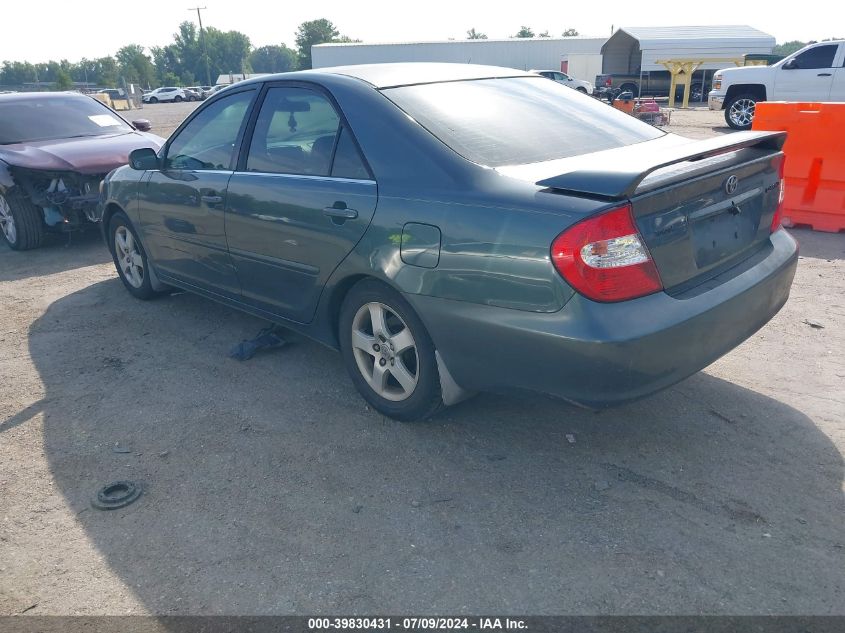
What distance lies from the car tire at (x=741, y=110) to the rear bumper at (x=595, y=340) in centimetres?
1498

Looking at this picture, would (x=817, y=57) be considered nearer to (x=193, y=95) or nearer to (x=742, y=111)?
(x=742, y=111)

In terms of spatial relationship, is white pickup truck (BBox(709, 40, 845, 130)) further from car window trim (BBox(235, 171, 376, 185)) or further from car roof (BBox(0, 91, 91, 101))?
car window trim (BBox(235, 171, 376, 185))

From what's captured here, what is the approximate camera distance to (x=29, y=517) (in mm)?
2902

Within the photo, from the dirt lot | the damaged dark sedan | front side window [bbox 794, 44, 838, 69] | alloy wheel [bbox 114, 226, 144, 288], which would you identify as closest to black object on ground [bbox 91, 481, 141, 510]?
the dirt lot

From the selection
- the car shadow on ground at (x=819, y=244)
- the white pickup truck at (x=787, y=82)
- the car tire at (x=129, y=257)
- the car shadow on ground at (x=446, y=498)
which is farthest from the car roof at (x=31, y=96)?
the white pickup truck at (x=787, y=82)

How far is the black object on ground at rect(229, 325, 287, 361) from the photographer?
4.39 m

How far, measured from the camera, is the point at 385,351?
338 centimetres

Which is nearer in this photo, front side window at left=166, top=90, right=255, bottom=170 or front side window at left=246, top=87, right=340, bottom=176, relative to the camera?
front side window at left=246, top=87, right=340, bottom=176

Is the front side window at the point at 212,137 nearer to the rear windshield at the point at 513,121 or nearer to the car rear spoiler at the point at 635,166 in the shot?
the rear windshield at the point at 513,121

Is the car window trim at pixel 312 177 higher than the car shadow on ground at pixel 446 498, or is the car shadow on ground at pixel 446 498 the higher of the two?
the car window trim at pixel 312 177

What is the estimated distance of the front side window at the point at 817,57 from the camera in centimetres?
1492

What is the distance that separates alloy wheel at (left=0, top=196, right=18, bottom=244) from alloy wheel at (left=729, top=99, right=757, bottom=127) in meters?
15.1

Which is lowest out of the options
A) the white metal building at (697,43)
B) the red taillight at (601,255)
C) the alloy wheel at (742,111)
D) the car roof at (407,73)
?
the alloy wheel at (742,111)

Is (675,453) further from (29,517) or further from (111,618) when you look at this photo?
(29,517)
